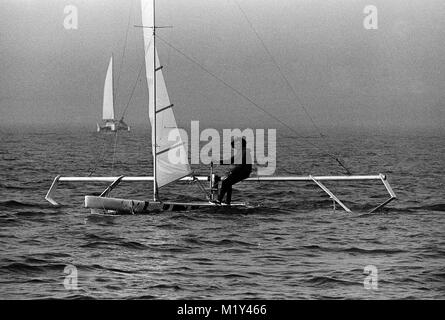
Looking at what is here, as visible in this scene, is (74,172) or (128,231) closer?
(128,231)

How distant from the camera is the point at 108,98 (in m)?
93.8

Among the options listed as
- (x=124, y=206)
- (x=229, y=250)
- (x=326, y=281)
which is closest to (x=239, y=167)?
(x=124, y=206)

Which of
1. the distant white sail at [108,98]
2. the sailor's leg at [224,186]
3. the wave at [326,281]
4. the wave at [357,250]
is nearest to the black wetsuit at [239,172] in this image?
the sailor's leg at [224,186]

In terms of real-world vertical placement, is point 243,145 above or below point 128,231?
above

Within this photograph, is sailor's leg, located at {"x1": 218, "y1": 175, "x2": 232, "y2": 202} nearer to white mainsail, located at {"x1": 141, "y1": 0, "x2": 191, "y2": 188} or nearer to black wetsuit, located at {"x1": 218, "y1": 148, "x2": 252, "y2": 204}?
black wetsuit, located at {"x1": 218, "y1": 148, "x2": 252, "y2": 204}

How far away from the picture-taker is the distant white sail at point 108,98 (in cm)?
8875

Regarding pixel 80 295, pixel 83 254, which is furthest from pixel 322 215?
pixel 80 295

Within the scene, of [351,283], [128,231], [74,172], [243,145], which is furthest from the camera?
[74,172]

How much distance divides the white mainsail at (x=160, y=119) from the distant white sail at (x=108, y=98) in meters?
64.8

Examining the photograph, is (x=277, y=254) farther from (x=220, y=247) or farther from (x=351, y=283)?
(x=351, y=283)

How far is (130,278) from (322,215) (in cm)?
1012

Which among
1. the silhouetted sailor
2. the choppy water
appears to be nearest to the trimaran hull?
the choppy water

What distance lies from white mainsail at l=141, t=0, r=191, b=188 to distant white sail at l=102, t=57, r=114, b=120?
2551 inches

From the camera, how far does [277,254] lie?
56.4ft
